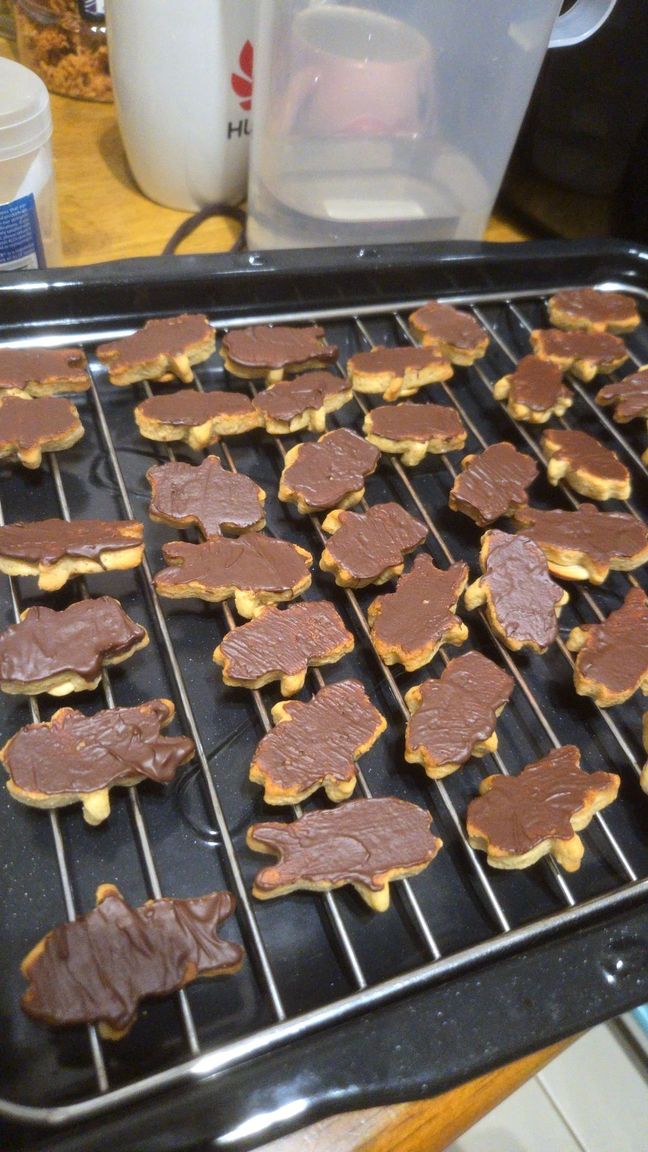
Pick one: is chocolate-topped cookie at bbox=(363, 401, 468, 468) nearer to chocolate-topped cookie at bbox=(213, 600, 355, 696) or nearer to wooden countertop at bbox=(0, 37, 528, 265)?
chocolate-topped cookie at bbox=(213, 600, 355, 696)

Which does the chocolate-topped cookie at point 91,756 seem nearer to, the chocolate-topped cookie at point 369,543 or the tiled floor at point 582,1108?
the chocolate-topped cookie at point 369,543

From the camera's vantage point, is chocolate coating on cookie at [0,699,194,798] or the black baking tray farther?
chocolate coating on cookie at [0,699,194,798]

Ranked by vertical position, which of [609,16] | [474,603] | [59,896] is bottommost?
[59,896]

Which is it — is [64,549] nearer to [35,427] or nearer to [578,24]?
[35,427]

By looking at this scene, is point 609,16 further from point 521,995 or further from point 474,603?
point 521,995

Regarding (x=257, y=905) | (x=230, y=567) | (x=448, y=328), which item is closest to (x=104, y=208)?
(x=448, y=328)

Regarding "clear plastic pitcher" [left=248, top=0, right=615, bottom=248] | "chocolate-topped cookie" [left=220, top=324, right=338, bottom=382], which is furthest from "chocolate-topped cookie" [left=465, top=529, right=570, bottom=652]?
"clear plastic pitcher" [left=248, top=0, right=615, bottom=248]

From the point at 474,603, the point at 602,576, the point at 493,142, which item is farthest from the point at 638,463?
the point at 493,142
